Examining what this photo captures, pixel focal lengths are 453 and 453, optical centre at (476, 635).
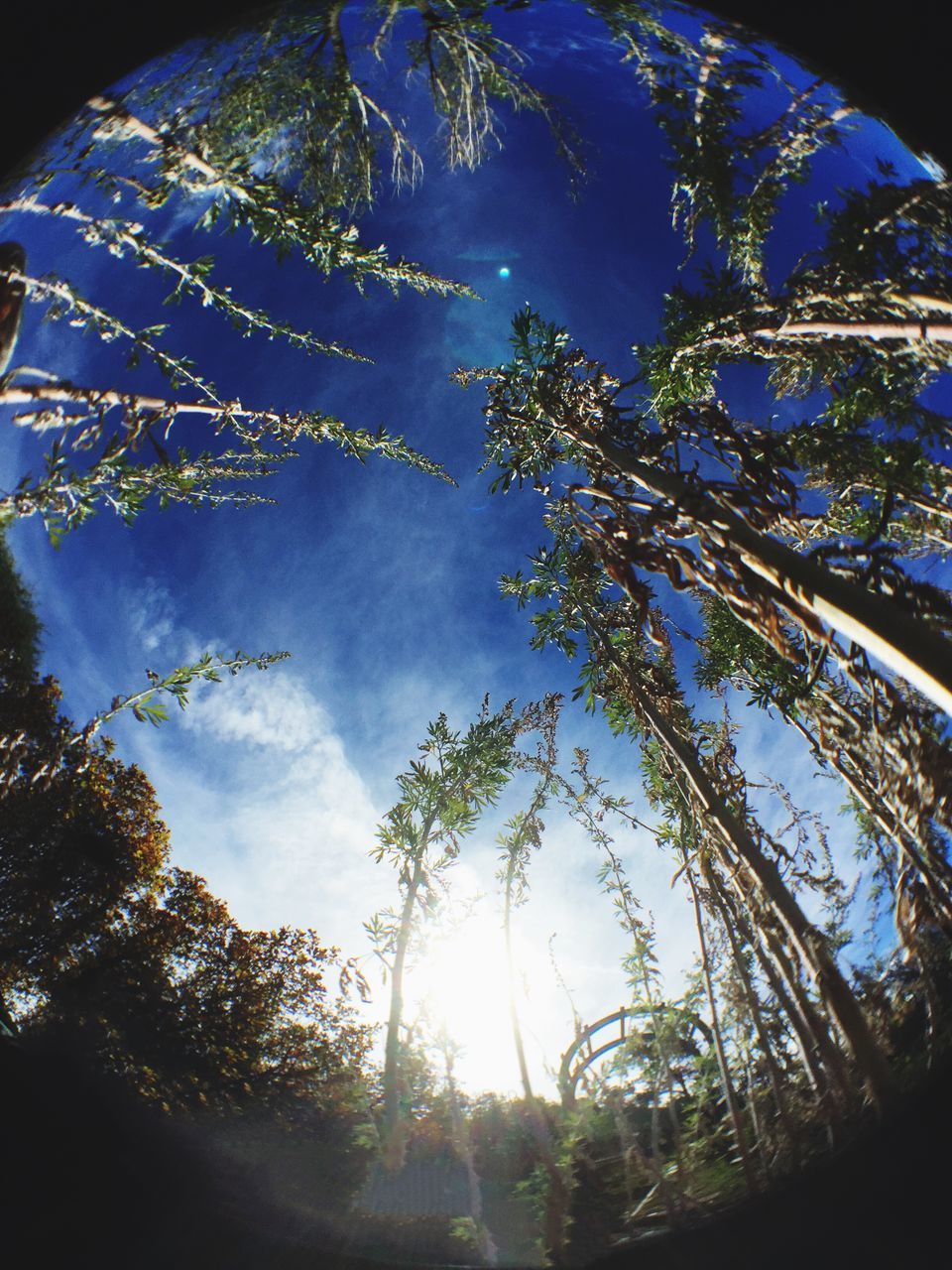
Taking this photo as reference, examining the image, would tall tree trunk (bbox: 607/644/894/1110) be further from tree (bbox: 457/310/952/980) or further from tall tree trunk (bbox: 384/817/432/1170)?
tall tree trunk (bbox: 384/817/432/1170)

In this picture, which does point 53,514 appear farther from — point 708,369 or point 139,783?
point 708,369

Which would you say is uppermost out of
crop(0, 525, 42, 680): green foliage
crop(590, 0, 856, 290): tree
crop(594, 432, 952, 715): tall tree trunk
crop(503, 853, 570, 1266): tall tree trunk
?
crop(590, 0, 856, 290): tree

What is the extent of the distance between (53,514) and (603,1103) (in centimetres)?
354

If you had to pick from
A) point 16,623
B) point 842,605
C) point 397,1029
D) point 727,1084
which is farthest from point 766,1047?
point 16,623

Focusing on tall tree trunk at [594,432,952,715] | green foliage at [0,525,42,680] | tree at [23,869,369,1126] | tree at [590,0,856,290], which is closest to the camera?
tall tree trunk at [594,432,952,715]

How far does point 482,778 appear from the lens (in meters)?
2.44

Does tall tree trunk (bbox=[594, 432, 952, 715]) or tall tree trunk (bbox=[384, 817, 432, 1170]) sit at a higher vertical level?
tall tree trunk (bbox=[594, 432, 952, 715])

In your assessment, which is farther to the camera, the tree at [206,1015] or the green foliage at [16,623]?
the green foliage at [16,623]

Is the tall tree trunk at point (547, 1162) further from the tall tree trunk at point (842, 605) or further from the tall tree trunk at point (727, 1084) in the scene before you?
the tall tree trunk at point (842, 605)

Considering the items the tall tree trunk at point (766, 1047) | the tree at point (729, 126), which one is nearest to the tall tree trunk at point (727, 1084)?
the tall tree trunk at point (766, 1047)

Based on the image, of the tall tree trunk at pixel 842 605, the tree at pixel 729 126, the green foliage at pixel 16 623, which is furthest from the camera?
the tree at pixel 729 126

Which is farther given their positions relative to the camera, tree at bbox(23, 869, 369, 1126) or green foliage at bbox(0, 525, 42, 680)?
green foliage at bbox(0, 525, 42, 680)

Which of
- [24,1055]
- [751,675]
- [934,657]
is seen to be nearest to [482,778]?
[751,675]

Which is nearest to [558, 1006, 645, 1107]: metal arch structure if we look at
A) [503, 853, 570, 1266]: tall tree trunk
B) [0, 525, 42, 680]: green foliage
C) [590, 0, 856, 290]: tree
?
[503, 853, 570, 1266]: tall tree trunk
